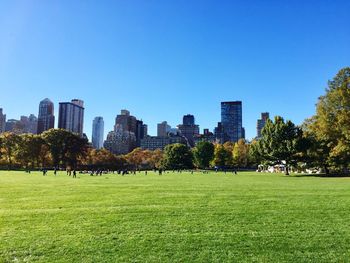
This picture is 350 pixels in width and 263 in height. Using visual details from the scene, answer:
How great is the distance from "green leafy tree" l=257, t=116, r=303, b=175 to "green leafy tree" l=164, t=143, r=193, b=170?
7312cm

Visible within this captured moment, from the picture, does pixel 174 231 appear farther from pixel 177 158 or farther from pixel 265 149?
pixel 177 158

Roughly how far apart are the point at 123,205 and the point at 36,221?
490 centimetres

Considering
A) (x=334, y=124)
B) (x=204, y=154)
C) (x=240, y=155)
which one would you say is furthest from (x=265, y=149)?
(x=240, y=155)

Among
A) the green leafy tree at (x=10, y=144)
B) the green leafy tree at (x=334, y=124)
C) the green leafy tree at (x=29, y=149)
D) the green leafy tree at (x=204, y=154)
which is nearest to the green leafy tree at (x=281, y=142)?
the green leafy tree at (x=334, y=124)

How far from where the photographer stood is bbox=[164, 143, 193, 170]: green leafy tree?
15075 centimetres

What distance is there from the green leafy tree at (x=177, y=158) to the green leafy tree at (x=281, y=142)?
73.1 meters

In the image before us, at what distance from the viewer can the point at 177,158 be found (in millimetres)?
151125

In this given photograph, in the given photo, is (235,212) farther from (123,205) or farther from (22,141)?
(22,141)

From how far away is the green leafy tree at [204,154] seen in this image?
151 m

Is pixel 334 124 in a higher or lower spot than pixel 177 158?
higher

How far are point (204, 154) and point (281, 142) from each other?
78.0 m

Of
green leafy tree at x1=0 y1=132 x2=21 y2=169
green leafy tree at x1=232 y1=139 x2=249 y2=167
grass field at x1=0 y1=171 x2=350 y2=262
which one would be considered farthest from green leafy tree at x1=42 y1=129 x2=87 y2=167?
grass field at x1=0 y1=171 x2=350 y2=262

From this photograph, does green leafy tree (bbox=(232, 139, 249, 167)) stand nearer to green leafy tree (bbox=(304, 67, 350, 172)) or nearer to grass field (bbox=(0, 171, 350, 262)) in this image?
green leafy tree (bbox=(304, 67, 350, 172))

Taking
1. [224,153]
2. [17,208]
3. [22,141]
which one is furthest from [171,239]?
[224,153]
